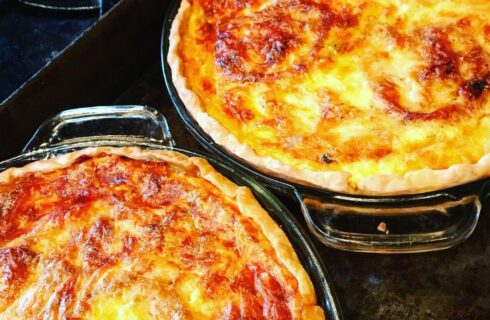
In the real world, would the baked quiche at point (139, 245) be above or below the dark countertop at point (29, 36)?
below

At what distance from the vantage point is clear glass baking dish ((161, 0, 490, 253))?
2.36 metres

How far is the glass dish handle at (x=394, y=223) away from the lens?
7.71 ft

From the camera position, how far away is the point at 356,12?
314 centimetres

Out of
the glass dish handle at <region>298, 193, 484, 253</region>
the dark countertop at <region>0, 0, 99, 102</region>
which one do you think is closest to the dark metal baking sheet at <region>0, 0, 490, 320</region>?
the glass dish handle at <region>298, 193, 484, 253</region>

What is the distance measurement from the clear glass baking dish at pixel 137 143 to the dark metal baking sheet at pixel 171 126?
0.23 m

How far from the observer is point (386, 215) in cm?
254

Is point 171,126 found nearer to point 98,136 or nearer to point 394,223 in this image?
point 98,136

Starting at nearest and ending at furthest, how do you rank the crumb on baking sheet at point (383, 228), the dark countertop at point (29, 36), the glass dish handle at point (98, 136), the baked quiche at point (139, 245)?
the baked quiche at point (139, 245), the crumb on baking sheet at point (383, 228), the glass dish handle at point (98, 136), the dark countertop at point (29, 36)

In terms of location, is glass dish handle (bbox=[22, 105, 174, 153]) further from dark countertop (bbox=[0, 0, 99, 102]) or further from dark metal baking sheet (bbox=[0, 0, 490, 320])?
dark countertop (bbox=[0, 0, 99, 102])

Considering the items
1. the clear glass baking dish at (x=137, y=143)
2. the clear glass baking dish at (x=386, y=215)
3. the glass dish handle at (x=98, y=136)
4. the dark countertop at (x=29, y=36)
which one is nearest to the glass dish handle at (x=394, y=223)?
the clear glass baking dish at (x=386, y=215)

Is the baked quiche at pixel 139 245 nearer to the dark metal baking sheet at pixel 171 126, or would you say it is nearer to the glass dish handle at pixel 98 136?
the glass dish handle at pixel 98 136

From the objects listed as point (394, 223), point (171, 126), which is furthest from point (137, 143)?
point (394, 223)

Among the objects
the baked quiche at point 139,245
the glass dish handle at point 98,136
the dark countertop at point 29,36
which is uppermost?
the dark countertop at point 29,36

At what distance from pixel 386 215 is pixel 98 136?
1.33 metres
